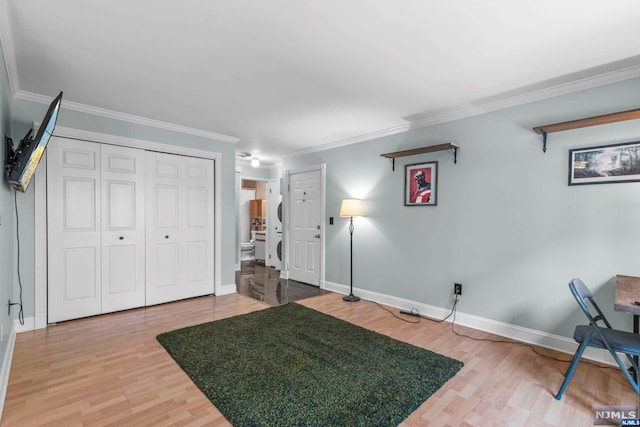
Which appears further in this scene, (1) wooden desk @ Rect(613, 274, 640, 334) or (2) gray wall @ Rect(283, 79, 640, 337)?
(2) gray wall @ Rect(283, 79, 640, 337)

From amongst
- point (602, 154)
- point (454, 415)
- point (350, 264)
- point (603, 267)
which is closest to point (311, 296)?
point (350, 264)

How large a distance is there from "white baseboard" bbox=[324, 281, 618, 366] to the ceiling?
2.24 meters

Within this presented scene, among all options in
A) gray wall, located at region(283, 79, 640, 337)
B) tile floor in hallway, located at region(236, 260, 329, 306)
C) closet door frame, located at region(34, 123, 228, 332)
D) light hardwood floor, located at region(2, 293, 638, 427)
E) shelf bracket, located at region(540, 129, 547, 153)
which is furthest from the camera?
tile floor in hallway, located at region(236, 260, 329, 306)

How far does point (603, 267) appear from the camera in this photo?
8.35 ft

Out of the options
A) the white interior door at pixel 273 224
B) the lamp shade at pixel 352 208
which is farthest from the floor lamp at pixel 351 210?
the white interior door at pixel 273 224

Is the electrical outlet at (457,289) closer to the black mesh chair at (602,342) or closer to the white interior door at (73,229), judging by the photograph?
the black mesh chair at (602,342)

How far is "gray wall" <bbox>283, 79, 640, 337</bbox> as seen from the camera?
2.54 m

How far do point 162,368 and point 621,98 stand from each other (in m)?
4.31

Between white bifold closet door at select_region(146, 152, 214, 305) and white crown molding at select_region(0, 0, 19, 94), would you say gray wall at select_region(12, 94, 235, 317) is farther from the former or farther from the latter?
white crown molding at select_region(0, 0, 19, 94)

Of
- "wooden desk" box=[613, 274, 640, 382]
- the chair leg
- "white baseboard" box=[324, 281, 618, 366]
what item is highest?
"wooden desk" box=[613, 274, 640, 382]

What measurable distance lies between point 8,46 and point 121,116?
149cm

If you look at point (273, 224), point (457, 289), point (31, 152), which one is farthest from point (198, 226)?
point (457, 289)

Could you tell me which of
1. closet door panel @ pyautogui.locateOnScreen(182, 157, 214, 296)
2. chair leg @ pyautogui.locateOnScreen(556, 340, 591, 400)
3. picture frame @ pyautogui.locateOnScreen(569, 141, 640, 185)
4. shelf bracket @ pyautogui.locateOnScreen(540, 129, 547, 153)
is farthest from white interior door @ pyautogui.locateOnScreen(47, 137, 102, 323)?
picture frame @ pyautogui.locateOnScreen(569, 141, 640, 185)

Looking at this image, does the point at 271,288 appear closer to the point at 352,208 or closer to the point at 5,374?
the point at 352,208
